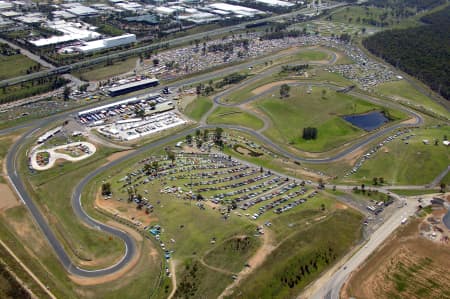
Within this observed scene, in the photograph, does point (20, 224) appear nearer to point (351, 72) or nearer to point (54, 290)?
point (54, 290)

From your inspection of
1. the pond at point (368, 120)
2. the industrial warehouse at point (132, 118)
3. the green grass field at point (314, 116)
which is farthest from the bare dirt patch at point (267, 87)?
the industrial warehouse at point (132, 118)

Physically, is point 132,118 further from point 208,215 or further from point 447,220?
point 447,220

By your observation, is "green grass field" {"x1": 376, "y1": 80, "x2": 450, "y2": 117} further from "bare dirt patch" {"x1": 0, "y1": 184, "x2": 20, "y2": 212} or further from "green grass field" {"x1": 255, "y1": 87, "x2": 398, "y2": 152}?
"bare dirt patch" {"x1": 0, "y1": 184, "x2": 20, "y2": 212}

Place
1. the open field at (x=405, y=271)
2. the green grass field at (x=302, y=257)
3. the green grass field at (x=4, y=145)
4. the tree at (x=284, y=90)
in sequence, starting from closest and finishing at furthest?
the green grass field at (x=302, y=257), the open field at (x=405, y=271), the green grass field at (x=4, y=145), the tree at (x=284, y=90)

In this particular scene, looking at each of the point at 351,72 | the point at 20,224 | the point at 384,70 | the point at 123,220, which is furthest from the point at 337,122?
the point at 20,224

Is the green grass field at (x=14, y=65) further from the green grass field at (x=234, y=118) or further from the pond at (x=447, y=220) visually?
the pond at (x=447, y=220)

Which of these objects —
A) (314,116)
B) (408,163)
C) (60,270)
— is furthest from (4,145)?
(408,163)
